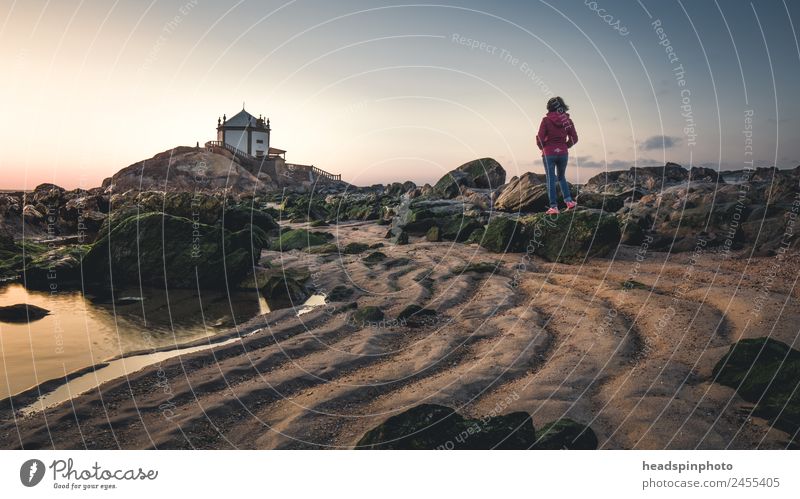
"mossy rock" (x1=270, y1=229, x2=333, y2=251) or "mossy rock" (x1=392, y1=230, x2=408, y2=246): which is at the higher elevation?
"mossy rock" (x1=392, y1=230, x2=408, y2=246)

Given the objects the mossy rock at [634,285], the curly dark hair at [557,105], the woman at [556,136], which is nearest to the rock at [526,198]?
the woman at [556,136]

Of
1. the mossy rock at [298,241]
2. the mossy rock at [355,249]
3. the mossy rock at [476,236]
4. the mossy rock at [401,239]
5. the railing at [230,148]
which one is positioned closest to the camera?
the mossy rock at [476,236]

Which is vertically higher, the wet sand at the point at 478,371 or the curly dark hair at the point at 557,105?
the curly dark hair at the point at 557,105

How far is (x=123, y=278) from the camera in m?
14.2

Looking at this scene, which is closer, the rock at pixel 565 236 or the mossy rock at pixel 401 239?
the rock at pixel 565 236

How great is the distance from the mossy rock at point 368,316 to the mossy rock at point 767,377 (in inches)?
217

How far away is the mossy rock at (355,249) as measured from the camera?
17802mm

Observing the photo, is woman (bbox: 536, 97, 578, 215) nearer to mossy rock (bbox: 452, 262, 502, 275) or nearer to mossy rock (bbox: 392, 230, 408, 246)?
mossy rock (bbox: 452, 262, 502, 275)

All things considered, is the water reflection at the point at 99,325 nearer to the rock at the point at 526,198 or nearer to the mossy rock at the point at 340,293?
the mossy rock at the point at 340,293

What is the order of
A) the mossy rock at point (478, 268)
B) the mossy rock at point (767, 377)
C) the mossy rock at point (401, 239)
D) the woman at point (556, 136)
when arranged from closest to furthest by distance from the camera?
the mossy rock at point (767, 377), the woman at point (556, 136), the mossy rock at point (478, 268), the mossy rock at point (401, 239)

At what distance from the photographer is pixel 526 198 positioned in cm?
2234

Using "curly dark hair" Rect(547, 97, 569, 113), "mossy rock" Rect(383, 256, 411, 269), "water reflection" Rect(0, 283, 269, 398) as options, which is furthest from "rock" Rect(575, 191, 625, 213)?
"water reflection" Rect(0, 283, 269, 398)

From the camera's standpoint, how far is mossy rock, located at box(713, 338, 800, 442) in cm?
517

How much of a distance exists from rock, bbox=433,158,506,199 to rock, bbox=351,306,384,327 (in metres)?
26.6
